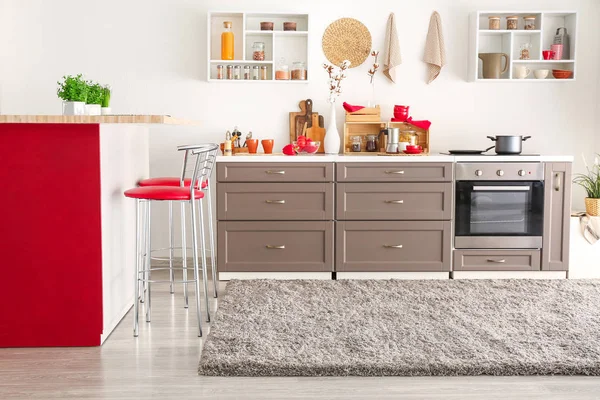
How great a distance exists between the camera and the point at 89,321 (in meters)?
3.74

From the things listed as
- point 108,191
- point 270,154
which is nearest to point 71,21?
point 270,154

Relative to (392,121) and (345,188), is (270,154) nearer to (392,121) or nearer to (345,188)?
(345,188)

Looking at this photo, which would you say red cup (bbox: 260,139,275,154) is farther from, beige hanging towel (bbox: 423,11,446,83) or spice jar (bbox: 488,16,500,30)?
spice jar (bbox: 488,16,500,30)

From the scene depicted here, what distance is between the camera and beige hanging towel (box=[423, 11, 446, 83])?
584 centimetres

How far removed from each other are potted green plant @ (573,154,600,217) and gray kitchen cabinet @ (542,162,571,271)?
0.24 meters

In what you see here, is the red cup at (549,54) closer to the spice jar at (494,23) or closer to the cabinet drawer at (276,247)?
the spice jar at (494,23)

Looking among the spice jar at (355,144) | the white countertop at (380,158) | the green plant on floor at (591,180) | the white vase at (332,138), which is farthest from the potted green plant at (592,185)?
the white vase at (332,138)

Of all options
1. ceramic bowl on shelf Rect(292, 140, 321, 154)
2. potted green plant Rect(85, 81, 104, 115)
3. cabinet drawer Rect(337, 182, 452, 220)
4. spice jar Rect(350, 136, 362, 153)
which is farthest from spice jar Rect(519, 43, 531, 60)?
potted green plant Rect(85, 81, 104, 115)

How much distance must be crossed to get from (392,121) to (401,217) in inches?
32.7

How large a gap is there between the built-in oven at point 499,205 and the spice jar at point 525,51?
96 centimetres

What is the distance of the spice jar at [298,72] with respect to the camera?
5.82 meters

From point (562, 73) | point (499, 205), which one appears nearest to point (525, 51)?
point (562, 73)

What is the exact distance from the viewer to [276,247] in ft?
17.6

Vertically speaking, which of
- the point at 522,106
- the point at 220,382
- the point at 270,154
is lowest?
the point at 220,382
